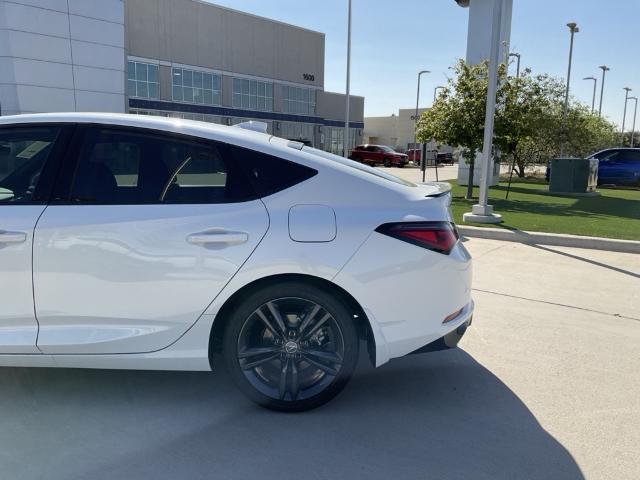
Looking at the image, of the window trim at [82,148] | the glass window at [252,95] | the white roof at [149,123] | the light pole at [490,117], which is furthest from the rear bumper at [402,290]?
the glass window at [252,95]

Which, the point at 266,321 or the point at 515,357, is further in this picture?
the point at 515,357

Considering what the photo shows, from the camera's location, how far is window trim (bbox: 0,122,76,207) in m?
3.07

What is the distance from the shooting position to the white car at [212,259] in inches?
117

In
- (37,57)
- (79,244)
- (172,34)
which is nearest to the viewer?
(79,244)

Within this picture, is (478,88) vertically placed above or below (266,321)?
above

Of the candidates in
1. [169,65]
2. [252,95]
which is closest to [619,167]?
[169,65]

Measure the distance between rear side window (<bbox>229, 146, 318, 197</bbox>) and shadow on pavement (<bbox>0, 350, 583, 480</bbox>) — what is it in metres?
1.35

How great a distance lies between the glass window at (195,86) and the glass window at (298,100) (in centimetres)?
876

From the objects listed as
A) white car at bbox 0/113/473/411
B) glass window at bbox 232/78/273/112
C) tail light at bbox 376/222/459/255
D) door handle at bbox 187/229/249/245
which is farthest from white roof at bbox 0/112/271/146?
glass window at bbox 232/78/273/112

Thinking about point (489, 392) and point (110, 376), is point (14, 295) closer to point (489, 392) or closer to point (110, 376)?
point (110, 376)

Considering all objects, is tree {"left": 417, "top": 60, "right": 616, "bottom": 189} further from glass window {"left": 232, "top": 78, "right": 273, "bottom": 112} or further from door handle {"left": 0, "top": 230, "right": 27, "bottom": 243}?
glass window {"left": 232, "top": 78, "right": 273, "bottom": 112}

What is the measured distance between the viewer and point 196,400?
337cm

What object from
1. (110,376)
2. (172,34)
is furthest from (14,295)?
(172,34)

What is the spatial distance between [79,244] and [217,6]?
51023mm
